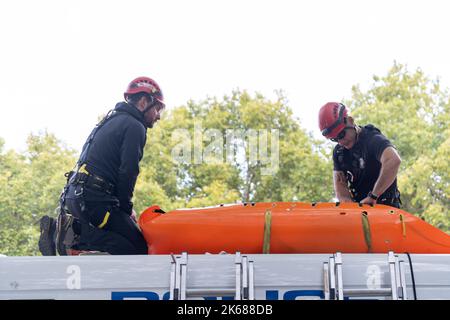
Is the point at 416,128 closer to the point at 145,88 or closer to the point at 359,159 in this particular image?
the point at 359,159

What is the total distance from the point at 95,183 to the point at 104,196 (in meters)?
0.14

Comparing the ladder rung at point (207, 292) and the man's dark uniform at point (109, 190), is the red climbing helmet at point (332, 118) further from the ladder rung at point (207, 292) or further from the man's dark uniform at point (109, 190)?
the ladder rung at point (207, 292)

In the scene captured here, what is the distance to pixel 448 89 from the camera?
2812cm

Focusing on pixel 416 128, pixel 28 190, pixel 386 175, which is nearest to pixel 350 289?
pixel 386 175

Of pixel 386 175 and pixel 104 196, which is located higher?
pixel 386 175

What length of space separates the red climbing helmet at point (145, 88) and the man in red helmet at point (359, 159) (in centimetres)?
180

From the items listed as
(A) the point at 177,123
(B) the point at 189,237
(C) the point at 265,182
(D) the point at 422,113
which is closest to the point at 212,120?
(A) the point at 177,123

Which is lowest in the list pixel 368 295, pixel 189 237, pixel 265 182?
pixel 368 295

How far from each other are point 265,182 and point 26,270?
83.1ft

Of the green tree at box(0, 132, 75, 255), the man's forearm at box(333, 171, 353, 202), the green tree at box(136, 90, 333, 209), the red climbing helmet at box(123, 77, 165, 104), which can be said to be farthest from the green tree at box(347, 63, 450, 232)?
the red climbing helmet at box(123, 77, 165, 104)

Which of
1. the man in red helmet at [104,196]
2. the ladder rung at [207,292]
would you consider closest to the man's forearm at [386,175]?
the man in red helmet at [104,196]

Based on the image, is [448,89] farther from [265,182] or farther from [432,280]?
[432,280]

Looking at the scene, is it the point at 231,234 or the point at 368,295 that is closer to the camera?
the point at 368,295

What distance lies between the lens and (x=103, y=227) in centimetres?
499
